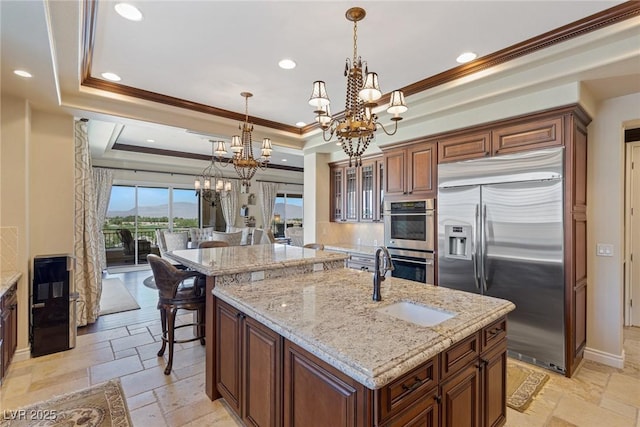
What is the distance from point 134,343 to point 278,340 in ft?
9.13

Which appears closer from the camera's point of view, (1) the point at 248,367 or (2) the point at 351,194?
(1) the point at 248,367

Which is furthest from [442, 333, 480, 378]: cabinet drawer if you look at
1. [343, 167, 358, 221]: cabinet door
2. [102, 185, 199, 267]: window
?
[102, 185, 199, 267]: window

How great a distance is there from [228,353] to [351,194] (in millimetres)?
3775

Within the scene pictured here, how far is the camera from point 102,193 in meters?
7.21

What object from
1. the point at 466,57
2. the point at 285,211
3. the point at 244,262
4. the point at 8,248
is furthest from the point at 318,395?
the point at 285,211

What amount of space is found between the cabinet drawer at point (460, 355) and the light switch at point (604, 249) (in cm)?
247

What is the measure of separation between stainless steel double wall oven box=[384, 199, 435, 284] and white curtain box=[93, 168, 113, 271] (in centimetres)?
671

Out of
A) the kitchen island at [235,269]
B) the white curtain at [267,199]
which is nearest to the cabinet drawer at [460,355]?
the kitchen island at [235,269]

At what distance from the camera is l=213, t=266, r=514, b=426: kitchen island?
3.95 ft

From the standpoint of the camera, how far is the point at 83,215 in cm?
397

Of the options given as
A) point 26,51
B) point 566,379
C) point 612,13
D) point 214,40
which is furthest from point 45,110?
point 566,379

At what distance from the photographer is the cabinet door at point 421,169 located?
385 cm

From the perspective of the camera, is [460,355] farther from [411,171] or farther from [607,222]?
[411,171]

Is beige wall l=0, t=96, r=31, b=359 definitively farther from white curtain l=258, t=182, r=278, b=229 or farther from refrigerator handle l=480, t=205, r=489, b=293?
white curtain l=258, t=182, r=278, b=229
